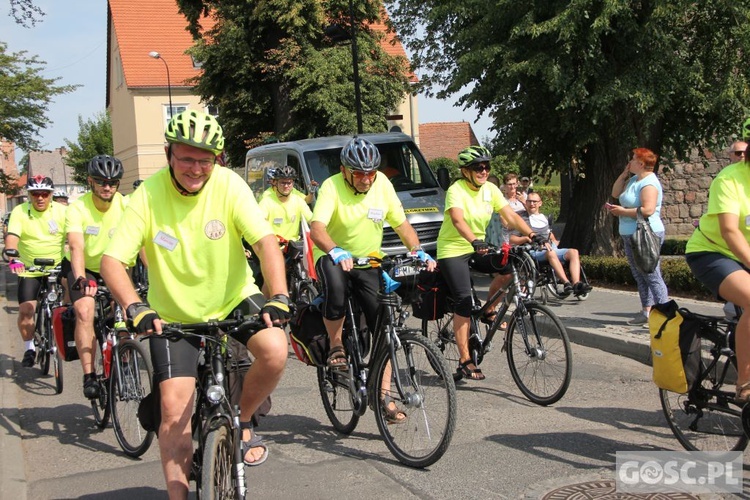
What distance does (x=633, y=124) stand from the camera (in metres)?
15.2

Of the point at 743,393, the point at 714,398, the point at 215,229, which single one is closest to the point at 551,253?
the point at 714,398

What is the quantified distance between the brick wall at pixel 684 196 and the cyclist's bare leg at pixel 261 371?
72.4 ft

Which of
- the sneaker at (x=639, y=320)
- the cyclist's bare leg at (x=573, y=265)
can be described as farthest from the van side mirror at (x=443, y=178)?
the sneaker at (x=639, y=320)

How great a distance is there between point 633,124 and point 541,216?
324cm

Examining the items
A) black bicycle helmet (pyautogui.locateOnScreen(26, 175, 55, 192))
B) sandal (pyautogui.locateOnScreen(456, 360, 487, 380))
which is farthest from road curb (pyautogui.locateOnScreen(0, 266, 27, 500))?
sandal (pyautogui.locateOnScreen(456, 360, 487, 380))

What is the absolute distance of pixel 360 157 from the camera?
20.0 ft

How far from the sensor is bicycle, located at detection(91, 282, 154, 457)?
5977 millimetres

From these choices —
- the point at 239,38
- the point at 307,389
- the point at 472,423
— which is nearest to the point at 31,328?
the point at 307,389

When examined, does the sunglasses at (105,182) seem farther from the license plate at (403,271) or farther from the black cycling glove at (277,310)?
the black cycling glove at (277,310)

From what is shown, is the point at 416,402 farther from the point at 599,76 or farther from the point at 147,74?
the point at 147,74

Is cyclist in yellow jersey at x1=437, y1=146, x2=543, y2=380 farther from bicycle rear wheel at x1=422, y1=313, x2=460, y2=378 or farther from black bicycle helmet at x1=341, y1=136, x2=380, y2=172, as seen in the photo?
→ black bicycle helmet at x1=341, y1=136, x2=380, y2=172

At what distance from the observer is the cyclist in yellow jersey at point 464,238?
24.0ft

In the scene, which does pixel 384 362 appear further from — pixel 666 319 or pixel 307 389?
pixel 307 389

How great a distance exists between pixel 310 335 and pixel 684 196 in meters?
20.8
